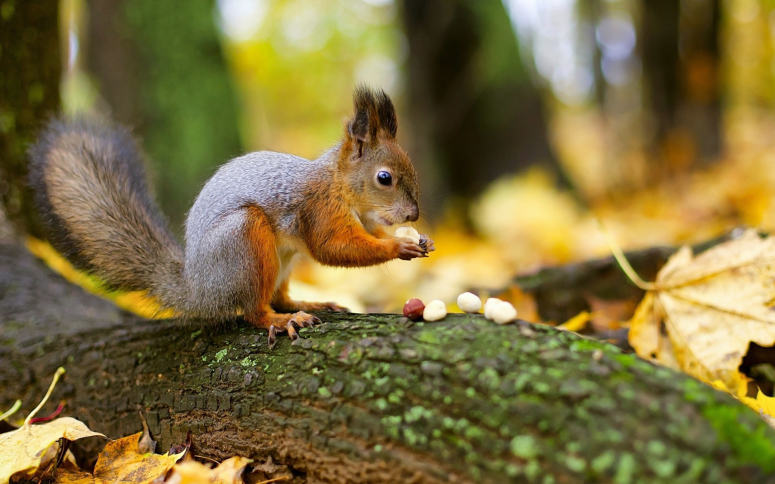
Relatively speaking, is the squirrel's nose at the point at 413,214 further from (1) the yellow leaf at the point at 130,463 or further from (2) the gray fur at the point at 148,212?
(1) the yellow leaf at the point at 130,463

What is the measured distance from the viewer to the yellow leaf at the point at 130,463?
127 centimetres

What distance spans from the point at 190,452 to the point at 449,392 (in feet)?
2.21

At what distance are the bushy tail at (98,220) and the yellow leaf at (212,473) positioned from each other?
0.57 m

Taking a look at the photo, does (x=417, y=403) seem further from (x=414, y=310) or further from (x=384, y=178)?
(x=384, y=178)

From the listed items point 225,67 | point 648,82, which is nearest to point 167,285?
point 225,67

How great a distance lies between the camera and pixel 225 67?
4.39 m

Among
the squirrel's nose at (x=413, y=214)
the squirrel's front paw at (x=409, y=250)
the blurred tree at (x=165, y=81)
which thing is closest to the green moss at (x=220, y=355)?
the squirrel's front paw at (x=409, y=250)

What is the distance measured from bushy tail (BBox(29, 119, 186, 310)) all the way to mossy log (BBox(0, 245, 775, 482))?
0.19 meters

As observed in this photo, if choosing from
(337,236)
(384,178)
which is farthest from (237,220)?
(384,178)

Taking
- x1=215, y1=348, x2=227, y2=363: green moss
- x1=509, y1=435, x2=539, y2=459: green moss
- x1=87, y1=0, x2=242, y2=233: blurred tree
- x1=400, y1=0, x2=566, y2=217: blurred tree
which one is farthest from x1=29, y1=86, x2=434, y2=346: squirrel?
x1=400, y1=0, x2=566, y2=217: blurred tree

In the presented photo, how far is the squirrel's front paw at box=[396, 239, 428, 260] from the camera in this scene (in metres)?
1.59

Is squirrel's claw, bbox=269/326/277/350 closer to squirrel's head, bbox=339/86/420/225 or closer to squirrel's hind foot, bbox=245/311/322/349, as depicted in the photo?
squirrel's hind foot, bbox=245/311/322/349

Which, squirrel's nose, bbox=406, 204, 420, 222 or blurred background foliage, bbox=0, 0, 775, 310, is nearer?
squirrel's nose, bbox=406, 204, 420, 222

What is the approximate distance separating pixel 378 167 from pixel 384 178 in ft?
0.13
